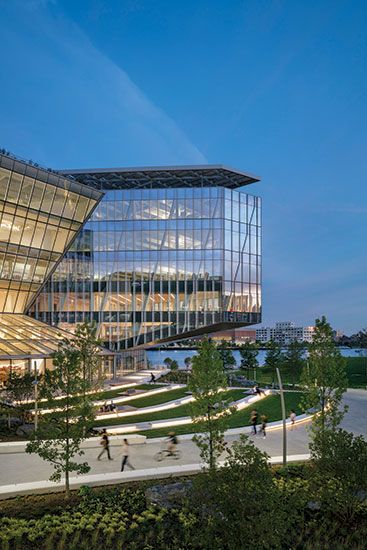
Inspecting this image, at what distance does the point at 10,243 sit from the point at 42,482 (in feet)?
97.2

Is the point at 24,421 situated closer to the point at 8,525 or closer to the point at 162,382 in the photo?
the point at 8,525

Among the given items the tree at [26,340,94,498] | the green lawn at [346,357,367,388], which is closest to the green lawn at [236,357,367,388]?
the green lawn at [346,357,367,388]

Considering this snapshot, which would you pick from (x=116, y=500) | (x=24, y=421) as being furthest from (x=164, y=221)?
(x=116, y=500)

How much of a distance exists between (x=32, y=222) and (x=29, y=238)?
1.58 m

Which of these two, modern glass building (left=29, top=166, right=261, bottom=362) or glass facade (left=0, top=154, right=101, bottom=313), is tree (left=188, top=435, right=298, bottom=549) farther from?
modern glass building (left=29, top=166, right=261, bottom=362)

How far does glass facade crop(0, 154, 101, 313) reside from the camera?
41.0 m

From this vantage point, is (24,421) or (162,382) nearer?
(24,421)

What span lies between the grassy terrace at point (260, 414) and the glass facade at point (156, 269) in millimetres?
21977

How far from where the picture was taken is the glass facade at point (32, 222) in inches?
1613

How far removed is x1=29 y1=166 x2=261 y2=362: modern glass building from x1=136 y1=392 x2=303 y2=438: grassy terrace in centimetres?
2216

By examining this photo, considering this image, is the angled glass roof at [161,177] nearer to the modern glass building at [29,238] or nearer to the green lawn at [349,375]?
the modern glass building at [29,238]

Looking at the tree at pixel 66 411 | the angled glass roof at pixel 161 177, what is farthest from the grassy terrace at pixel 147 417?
the angled glass roof at pixel 161 177

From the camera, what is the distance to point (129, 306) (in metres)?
64.8

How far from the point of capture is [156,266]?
64312 millimetres
